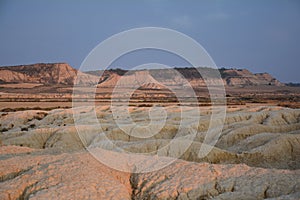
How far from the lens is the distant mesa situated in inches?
4299

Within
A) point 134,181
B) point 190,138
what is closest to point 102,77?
point 190,138

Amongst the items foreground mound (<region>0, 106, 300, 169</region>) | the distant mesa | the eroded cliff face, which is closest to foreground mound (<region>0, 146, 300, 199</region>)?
foreground mound (<region>0, 106, 300, 169</region>)

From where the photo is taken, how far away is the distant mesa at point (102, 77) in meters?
109

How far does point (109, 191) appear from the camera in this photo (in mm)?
7254

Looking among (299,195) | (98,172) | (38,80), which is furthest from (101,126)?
(38,80)

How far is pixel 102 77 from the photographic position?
120 m

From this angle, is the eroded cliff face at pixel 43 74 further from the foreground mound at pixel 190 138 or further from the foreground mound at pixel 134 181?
the foreground mound at pixel 134 181

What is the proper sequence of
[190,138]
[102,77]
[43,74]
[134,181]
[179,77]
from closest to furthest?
[134,181] < [190,138] < [43,74] < [102,77] < [179,77]

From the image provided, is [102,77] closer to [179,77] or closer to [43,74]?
[43,74]

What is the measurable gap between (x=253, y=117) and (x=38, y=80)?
102 m

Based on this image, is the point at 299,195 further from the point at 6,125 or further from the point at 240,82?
the point at 240,82

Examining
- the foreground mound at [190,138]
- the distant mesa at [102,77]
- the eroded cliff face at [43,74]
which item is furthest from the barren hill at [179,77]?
the foreground mound at [190,138]

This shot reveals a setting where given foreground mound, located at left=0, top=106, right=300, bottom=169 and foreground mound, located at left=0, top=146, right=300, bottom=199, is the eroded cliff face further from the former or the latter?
foreground mound, located at left=0, top=146, right=300, bottom=199

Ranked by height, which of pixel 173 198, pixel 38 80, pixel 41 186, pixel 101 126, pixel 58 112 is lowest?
pixel 173 198
